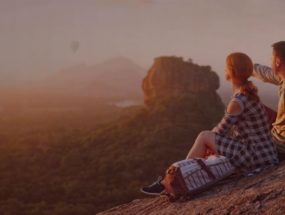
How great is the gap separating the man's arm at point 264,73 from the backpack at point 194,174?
1195 millimetres

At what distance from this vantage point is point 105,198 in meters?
73.2

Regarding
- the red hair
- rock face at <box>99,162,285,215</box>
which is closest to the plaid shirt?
the red hair

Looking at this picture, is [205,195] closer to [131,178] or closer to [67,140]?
[131,178]

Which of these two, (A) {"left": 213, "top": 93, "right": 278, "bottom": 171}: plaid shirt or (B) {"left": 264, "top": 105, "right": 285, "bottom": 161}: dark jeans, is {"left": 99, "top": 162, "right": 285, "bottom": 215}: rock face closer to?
(B) {"left": 264, "top": 105, "right": 285, "bottom": 161}: dark jeans

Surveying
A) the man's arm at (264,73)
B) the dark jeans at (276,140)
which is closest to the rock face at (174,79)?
the dark jeans at (276,140)

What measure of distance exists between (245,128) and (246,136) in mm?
112

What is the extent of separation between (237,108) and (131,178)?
78.4m

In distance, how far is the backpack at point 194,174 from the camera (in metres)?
6.55

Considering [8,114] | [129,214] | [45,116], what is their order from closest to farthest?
[129,214] < [45,116] < [8,114]

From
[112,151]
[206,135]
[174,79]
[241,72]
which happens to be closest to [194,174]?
[206,135]

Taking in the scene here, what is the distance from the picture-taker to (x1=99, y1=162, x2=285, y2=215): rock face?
19.2 ft

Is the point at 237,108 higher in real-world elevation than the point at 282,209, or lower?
higher

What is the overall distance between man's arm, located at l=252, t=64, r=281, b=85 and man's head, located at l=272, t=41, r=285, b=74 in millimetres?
291

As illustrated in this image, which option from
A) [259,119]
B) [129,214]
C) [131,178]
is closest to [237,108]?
[259,119]
